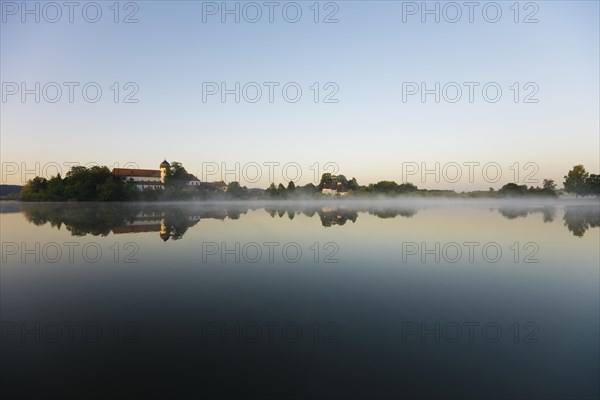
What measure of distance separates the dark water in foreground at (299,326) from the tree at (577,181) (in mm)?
153297

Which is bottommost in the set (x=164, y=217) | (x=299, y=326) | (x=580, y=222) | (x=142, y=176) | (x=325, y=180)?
(x=299, y=326)

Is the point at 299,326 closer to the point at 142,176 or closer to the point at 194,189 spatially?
the point at 194,189

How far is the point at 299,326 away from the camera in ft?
28.3

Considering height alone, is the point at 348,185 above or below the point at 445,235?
above

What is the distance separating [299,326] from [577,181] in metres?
171

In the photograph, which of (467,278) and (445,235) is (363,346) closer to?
(467,278)

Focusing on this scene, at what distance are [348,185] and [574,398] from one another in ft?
586

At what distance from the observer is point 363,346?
7492mm

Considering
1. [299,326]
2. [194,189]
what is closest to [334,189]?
[194,189]

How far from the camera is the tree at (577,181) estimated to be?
436 feet

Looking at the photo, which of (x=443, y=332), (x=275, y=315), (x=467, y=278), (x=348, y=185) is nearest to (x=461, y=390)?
(x=443, y=332)

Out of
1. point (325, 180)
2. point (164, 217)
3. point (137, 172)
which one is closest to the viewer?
point (164, 217)

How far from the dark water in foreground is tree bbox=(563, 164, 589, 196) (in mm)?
153297

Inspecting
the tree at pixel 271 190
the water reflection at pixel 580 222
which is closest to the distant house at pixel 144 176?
the tree at pixel 271 190
